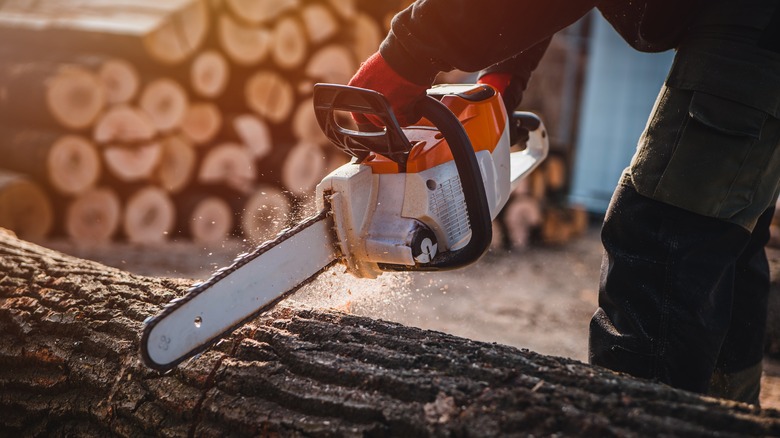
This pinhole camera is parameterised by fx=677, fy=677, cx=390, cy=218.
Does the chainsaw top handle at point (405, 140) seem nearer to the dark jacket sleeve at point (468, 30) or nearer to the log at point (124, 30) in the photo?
the dark jacket sleeve at point (468, 30)

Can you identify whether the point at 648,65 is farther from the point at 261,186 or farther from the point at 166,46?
the point at 166,46

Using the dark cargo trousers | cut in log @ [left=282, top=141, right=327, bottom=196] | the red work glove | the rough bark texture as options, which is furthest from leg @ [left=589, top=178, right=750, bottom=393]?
cut in log @ [left=282, top=141, right=327, bottom=196]

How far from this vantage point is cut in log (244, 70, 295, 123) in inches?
201

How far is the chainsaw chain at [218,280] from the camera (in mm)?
1390

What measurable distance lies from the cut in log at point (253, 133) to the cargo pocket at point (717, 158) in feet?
12.9

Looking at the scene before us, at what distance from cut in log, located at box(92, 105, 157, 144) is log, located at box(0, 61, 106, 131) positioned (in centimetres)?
7

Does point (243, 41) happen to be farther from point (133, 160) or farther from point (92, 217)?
point (92, 217)

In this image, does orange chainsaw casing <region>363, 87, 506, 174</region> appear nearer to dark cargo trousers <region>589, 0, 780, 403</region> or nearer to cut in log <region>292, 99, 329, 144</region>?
dark cargo trousers <region>589, 0, 780, 403</region>

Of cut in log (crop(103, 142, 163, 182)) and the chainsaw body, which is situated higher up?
the chainsaw body

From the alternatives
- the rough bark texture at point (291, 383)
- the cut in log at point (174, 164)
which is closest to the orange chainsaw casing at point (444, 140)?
the rough bark texture at point (291, 383)

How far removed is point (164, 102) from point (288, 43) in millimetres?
1013

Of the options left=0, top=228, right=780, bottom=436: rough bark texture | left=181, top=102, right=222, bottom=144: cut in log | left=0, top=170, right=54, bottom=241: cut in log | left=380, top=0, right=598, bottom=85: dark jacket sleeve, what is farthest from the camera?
left=181, top=102, right=222, bottom=144: cut in log

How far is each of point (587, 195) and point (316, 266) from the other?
19.4 ft

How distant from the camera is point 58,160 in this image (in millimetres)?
4613
